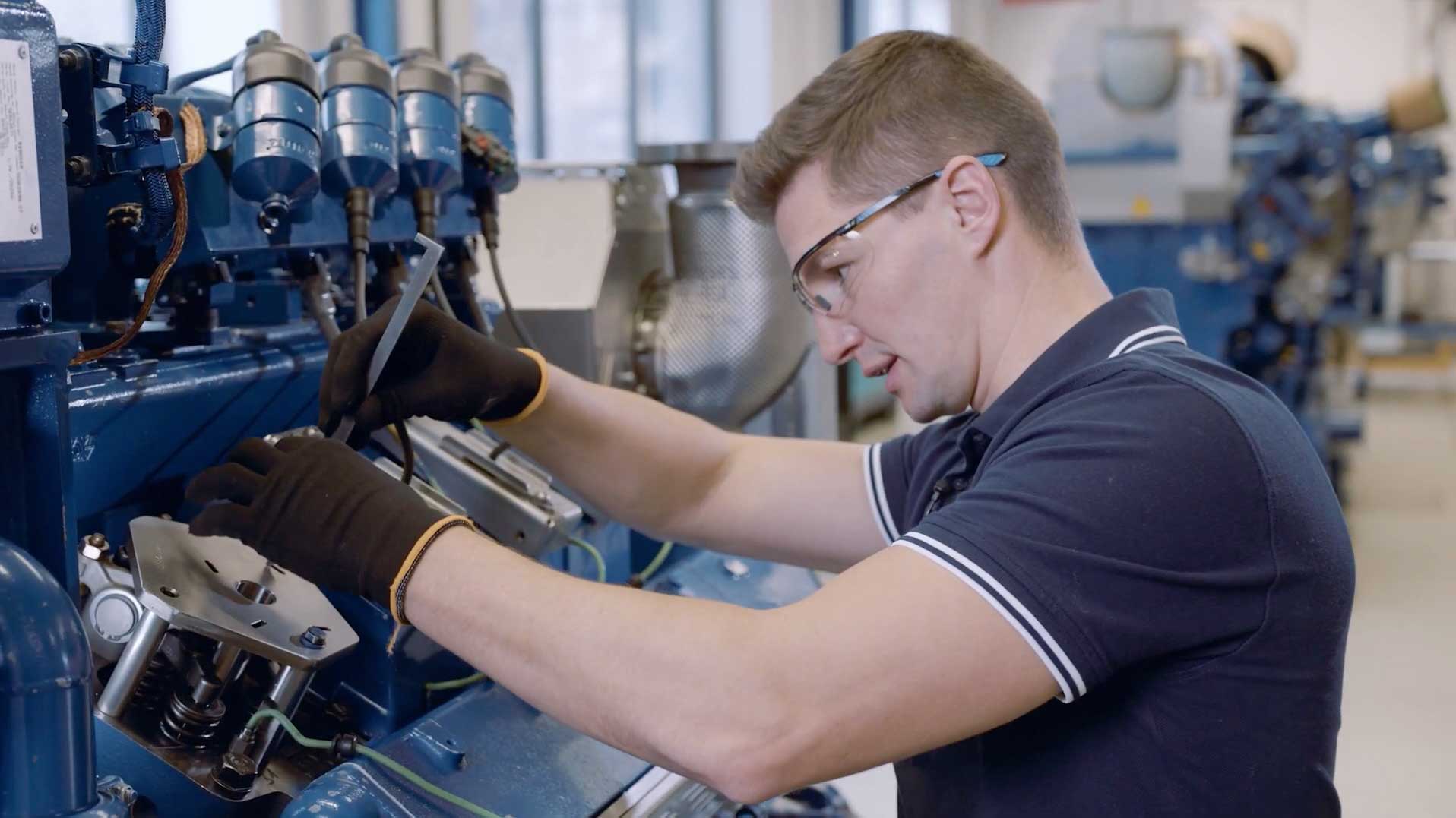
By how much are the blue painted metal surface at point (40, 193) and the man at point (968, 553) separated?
0.68ft

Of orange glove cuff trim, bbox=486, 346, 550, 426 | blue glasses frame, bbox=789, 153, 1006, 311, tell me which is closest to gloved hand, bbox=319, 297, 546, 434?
orange glove cuff trim, bbox=486, 346, 550, 426

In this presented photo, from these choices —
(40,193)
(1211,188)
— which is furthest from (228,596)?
(1211,188)

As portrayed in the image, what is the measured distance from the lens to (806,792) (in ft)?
6.84

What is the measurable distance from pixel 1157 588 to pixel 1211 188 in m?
4.08

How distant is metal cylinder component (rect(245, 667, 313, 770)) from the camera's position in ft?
3.53

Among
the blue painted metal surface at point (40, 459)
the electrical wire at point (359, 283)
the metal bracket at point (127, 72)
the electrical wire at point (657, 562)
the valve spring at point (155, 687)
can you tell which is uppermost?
the metal bracket at point (127, 72)

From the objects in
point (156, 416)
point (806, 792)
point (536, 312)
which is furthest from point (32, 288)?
point (806, 792)

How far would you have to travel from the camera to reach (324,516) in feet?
3.11

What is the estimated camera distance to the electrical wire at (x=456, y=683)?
1235 mm

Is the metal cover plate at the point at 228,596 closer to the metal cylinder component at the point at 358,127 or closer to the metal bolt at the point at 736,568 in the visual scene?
the metal cylinder component at the point at 358,127

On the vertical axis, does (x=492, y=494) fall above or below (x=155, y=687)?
above

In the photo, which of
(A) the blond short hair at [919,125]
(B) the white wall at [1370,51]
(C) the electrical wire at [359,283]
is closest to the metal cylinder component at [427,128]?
(C) the electrical wire at [359,283]

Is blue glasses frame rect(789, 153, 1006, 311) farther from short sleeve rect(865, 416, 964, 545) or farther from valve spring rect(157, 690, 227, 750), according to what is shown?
valve spring rect(157, 690, 227, 750)

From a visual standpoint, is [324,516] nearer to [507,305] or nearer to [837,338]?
[837,338]
